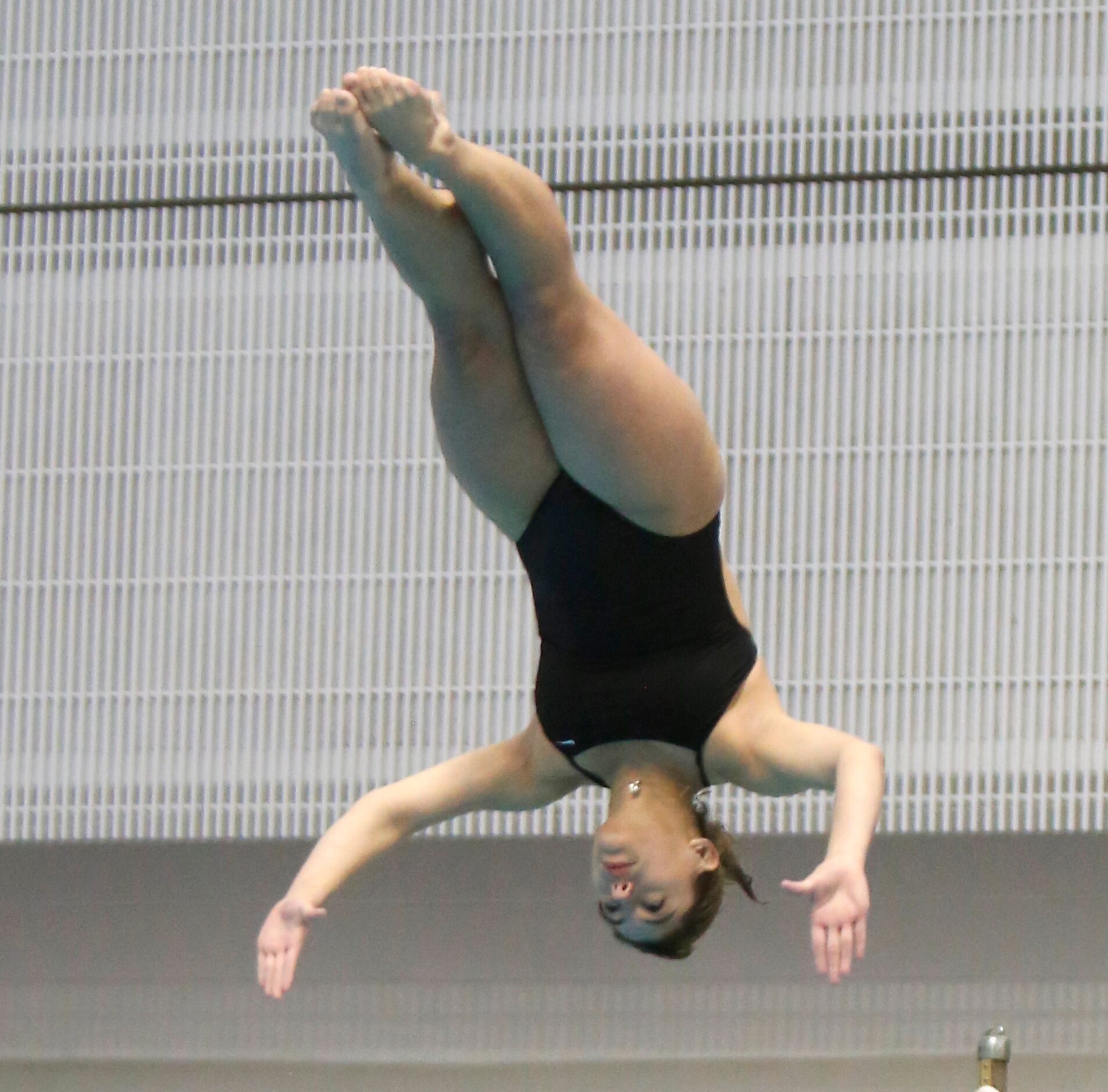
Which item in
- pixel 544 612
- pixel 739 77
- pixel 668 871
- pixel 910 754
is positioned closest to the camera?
pixel 668 871

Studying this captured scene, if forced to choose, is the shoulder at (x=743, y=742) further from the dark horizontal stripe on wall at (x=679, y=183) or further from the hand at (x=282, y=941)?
the dark horizontal stripe on wall at (x=679, y=183)

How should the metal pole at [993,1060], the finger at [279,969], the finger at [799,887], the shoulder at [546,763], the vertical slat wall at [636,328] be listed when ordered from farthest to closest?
the vertical slat wall at [636,328] < the metal pole at [993,1060] < the shoulder at [546,763] < the finger at [279,969] < the finger at [799,887]

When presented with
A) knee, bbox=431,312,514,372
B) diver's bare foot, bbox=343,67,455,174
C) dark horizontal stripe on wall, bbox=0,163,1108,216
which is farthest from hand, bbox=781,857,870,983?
dark horizontal stripe on wall, bbox=0,163,1108,216

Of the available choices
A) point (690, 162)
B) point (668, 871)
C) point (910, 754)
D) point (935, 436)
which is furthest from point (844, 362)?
point (668, 871)

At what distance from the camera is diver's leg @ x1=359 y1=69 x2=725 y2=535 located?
267cm

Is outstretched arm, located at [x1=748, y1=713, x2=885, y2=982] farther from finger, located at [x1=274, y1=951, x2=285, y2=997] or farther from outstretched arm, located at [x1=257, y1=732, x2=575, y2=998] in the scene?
finger, located at [x1=274, y1=951, x2=285, y2=997]

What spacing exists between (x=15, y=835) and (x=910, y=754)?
2490mm

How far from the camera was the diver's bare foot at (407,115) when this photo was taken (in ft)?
8.63

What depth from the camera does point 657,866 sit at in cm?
274

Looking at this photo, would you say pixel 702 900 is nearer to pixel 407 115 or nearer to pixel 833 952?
pixel 833 952

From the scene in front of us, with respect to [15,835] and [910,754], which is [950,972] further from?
[15,835]

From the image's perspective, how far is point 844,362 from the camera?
5004mm

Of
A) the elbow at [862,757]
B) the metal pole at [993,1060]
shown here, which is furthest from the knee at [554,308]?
the metal pole at [993,1060]

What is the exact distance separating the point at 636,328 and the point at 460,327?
7.48 ft
